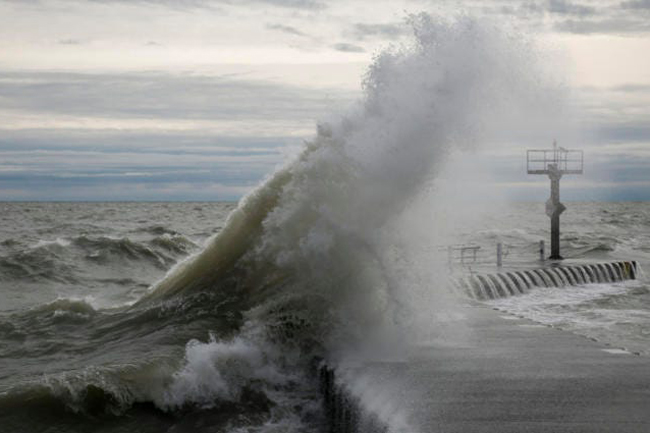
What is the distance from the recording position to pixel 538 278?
2158 cm

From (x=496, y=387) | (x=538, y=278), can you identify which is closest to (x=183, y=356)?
(x=496, y=387)

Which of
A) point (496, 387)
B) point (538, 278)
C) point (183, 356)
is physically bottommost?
point (538, 278)

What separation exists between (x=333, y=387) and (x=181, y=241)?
25507 millimetres

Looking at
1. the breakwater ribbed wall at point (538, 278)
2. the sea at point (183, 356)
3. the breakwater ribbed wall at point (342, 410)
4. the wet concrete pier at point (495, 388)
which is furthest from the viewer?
the breakwater ribbed wall at point (538, 278)

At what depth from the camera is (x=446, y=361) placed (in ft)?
25.6

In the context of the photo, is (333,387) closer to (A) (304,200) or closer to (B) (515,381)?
(B) (515,381)

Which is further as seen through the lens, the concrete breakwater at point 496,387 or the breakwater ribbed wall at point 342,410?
the breakwater ribbed wall at point 342,410

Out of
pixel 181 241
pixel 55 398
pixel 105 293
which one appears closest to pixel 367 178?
pixel 55 398

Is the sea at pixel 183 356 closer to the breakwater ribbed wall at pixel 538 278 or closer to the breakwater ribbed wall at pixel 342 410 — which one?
the breakwater ribbed wall at pixel 342 410

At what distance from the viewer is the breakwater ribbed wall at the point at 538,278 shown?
→ 63.6ft

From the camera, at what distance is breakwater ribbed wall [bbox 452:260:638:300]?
63.6ft

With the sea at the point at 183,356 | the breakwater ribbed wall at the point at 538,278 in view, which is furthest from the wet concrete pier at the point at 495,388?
the breakwater ribbed wall at the point at 538,278

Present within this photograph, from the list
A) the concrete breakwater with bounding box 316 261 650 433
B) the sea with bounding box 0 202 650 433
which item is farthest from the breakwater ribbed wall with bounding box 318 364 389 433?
the sea with bounding box 0 202 650 433

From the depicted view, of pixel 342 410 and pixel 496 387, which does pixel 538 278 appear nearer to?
pixel 496 387
